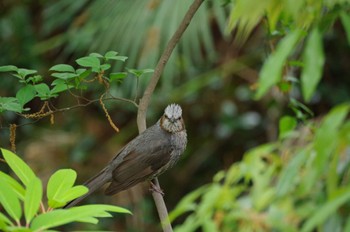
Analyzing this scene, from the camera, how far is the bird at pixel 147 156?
10.8 ft

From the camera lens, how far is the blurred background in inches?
219

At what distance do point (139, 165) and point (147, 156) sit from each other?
0.29ft

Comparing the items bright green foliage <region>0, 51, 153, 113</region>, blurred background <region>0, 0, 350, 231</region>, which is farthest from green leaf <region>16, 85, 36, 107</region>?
blurred background <region>0, 0, 350, 231</region>

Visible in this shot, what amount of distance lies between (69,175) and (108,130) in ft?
15.3

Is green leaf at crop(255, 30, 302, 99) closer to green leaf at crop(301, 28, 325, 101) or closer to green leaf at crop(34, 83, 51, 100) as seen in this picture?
green leaf at crop(301, 28, 325, 101)

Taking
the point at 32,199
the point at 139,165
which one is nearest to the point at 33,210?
the point at 32,199

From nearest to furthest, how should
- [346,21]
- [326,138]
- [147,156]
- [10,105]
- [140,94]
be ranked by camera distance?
[326,138] < [346,21] < [10,105] < [147,156] < [140,94]

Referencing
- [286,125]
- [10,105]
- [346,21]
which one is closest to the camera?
[346,21]

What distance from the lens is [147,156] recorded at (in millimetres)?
3402

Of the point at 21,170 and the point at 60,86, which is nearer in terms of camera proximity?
the point at 21,170

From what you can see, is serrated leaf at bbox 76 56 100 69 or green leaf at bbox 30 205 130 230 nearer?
green leaf at bbox 30 205 130 230

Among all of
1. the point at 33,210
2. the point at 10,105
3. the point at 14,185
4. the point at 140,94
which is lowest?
the point at 33,210

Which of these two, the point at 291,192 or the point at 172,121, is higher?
the point at 172,121

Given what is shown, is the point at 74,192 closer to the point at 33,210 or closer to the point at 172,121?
the point at 33,210
